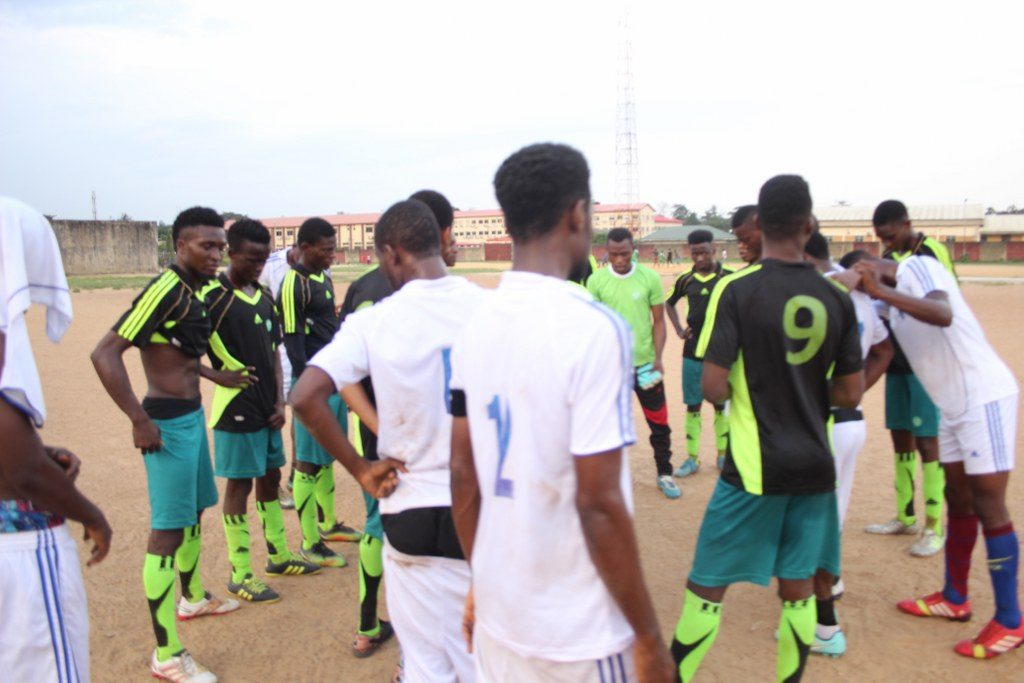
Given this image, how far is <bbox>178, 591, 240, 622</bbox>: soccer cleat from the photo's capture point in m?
4.91

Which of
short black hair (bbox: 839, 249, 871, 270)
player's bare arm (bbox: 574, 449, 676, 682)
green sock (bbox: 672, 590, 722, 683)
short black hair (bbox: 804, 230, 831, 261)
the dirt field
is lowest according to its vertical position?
the dirt field

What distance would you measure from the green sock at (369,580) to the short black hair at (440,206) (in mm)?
1842

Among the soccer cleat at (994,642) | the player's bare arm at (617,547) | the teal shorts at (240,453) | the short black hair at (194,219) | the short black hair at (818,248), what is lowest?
the soccer cleat at (994,642)

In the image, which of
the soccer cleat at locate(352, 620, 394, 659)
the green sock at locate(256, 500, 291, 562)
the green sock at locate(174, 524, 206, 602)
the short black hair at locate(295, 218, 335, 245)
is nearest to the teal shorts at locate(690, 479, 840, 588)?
the soccer cleat at locate(352, 620, 394, 659)

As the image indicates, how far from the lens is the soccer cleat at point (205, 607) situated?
4.91m

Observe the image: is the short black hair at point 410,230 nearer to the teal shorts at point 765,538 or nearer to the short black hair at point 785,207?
the short black hair at point 785,207

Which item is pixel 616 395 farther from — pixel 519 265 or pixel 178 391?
pixel 178 391

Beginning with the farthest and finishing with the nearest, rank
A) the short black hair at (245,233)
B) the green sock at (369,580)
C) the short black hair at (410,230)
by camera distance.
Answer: the short black hair at (245,233)
the green sock at (369,580)
the short black hair at (410,230)

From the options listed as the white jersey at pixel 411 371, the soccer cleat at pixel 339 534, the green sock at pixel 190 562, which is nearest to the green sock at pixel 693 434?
the soccer cleat at pixel 339 534

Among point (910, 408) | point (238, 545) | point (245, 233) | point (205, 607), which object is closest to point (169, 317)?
point (245, 233)

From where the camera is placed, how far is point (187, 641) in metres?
4.66

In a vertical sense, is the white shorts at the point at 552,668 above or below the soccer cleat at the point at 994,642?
above

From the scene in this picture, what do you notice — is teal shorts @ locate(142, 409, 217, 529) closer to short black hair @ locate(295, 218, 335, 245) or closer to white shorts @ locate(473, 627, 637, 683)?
short black hair @ locate(295, 218, 335, 245)

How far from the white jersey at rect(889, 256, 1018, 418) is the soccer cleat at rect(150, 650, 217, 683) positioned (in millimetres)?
4348
